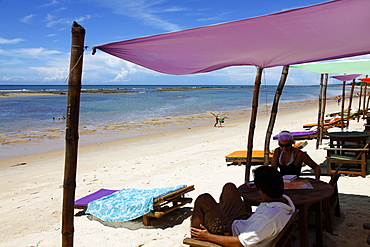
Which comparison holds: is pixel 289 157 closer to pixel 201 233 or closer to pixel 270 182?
pixel 270 182

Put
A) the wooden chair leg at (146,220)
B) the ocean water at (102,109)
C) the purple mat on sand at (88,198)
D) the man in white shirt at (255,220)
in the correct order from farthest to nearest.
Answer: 1. the ocean water at (102,109)
2. the purple mat on sand at (88,198)
3. the wooden chair leg at (146,220)
4. the man in white shirt at (255,220)

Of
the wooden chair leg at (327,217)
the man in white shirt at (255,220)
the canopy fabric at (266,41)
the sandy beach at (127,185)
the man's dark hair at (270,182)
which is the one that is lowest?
the sandy beach at (127,185)

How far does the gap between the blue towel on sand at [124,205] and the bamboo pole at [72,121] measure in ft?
5.19

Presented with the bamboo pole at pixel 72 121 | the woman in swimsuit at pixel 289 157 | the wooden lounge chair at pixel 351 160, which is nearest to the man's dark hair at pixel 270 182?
the bamboo pole at pixel 72 121

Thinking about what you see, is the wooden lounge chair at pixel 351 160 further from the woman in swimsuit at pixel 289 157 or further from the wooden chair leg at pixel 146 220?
the wooden chair leg at pixel 146 220

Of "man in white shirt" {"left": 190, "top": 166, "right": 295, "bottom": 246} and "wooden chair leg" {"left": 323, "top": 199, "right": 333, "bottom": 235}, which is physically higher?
"man in white shirt" {"left": 190, "top": 166, "right": 295, "bottom": 246}

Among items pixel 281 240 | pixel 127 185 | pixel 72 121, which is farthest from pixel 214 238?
pixel 127 185

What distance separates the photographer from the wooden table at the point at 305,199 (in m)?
2.86

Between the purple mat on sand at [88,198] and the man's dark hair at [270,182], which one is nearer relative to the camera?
the man's dark hair at [270,182]

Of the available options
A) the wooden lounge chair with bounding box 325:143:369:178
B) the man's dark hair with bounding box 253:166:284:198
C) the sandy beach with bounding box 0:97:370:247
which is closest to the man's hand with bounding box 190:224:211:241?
the man's dark hair with bounding box 253:166:284:198

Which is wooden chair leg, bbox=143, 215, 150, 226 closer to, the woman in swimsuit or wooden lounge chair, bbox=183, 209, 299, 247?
the woman in swimsuit

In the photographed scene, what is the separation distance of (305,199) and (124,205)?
2.39 m

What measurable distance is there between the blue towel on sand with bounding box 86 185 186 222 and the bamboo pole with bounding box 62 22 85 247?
5.19ft

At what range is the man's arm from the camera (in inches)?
88.4
